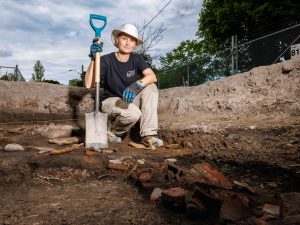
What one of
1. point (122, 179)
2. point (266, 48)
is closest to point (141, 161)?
point (122, 179)

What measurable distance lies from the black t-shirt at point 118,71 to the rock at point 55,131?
1.03 metres

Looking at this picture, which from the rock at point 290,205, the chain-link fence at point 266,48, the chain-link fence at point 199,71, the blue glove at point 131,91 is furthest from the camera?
the chain-link fence at point 199,71

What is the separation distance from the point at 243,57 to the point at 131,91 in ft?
22.4

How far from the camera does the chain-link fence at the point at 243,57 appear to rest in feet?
27.0

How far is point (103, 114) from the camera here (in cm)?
351

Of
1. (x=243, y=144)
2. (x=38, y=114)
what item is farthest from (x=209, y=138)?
(x=38, y=114)

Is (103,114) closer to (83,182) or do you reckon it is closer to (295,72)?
(83,182)

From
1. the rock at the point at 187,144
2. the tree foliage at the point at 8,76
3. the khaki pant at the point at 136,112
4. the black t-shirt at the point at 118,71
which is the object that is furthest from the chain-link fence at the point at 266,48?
the tree foliage at the point at 8,76

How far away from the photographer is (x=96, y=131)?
3.41 meters

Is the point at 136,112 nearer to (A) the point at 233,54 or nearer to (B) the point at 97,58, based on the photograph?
(B) the point at 97,58

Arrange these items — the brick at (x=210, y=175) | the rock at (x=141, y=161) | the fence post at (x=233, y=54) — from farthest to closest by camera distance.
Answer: the fence post at (x=233, y=54)
the rock at (x=141, y=161)
the brick at (x=210, y=175)

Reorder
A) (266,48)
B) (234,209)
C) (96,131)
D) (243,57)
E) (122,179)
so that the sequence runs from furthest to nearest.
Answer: (243,57) < (266,48) < (96,131) < (122,179) < (234,209)

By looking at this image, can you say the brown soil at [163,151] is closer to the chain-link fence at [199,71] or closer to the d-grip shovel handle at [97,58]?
the d-grip shovel handle at [97,58]

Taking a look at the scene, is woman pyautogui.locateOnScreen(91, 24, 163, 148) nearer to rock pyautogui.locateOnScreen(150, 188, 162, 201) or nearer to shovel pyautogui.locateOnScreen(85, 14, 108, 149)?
shovel pyautogui.locateOnScreen(85, 14, 108, 149)
